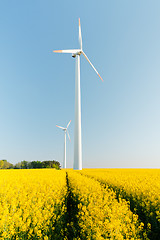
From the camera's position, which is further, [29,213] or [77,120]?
[77,120]

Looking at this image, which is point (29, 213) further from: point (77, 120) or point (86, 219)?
point (77, 120)

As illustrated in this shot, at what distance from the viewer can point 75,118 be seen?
34.4 m

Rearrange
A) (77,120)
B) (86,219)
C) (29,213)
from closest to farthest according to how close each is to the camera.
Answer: (86,219)
(29,213)
(77,120)

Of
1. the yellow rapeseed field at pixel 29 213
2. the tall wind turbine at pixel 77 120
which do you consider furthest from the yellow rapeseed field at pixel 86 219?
the tall wind turbine at pixel 77 120

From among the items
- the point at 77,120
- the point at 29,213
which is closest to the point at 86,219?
the point at 29,213

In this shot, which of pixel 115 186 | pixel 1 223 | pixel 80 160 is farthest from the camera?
pixel 80 160

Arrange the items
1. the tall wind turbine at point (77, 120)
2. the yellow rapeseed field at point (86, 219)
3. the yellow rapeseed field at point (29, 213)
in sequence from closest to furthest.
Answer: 1. the yellow rapeseed field at point (86, 219)
2. the yellow rapeseed field at point (29, 213)
3. the tall wind turbine at point (77, 120)

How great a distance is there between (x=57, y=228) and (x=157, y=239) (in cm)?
455

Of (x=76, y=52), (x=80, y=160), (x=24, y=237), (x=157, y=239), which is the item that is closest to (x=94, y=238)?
(x=24, y=237)

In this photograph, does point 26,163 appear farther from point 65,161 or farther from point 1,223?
point 1,223

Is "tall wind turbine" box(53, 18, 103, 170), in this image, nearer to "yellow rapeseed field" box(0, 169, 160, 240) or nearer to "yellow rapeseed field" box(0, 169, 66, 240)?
"yellow rapeseed field" box(0, 169, 160, 240)

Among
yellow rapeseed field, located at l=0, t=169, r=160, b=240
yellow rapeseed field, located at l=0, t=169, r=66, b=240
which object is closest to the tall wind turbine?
yellow rapeseed field, located at l=0, t=169, r=160, b=240

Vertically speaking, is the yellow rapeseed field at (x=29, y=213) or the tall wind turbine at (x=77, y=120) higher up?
the tall wind turbine at (x=77, y=120)

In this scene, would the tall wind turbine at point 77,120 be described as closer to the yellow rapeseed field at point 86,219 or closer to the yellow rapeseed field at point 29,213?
the yellow rapeseed field at point 86,219
